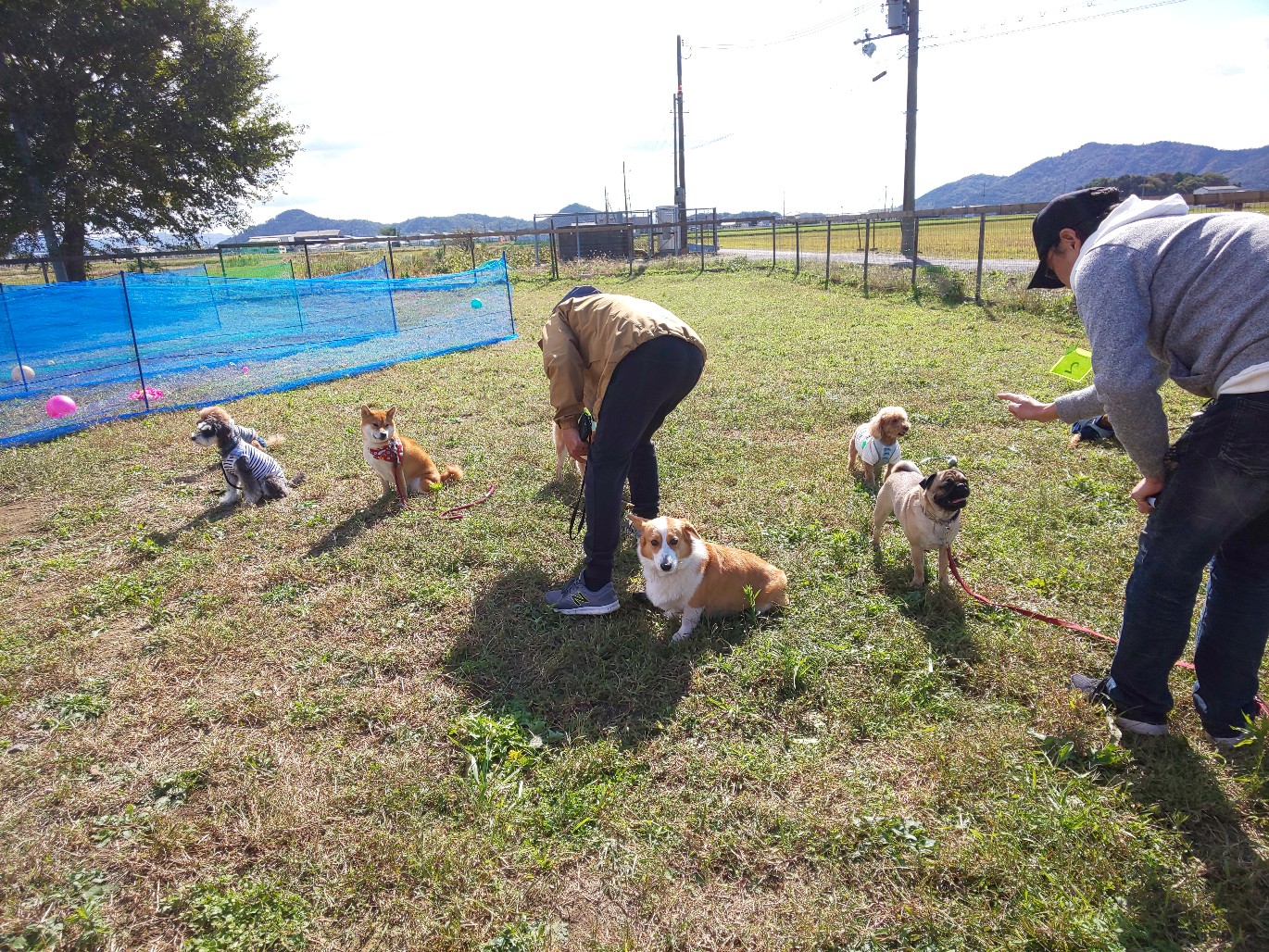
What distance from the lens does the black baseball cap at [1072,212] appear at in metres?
2.45

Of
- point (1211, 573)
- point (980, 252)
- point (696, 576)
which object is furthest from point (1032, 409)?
point (980, 252)

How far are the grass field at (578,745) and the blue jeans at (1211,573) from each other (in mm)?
208

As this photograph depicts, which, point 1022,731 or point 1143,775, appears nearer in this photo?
point 1143,775

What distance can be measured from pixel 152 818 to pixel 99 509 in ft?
13.5

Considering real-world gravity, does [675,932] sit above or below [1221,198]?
below

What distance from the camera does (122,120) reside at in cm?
1783

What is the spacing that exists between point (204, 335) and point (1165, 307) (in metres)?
13.6

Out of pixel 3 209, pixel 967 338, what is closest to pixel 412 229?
pixel 3 209

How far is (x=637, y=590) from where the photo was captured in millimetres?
3885

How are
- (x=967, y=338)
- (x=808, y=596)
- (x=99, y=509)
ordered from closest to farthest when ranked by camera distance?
(x=808, y=596), (x=99, y=509), (x=967, y=338)

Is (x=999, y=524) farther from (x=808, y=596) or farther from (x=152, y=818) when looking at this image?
(x=152, y=818)

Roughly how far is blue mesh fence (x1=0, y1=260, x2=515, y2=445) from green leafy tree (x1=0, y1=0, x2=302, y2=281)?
375 inches

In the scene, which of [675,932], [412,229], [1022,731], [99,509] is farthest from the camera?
[412,229]

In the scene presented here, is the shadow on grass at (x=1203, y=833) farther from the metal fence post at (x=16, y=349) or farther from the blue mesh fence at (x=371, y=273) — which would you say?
the blue mesh fence at (x=371, y=273)
